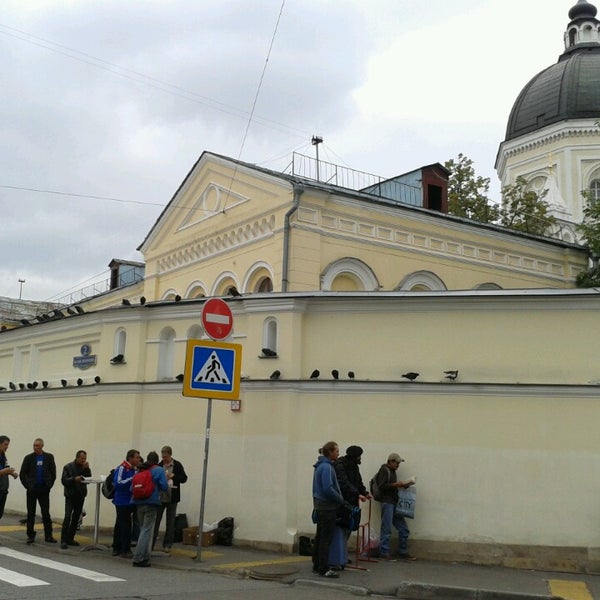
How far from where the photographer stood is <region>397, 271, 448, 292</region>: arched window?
907 inches

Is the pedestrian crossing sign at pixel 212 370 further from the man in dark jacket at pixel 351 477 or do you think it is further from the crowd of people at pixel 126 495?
the man in dark jacket at pixel 351 477

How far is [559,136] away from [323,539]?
37.4m

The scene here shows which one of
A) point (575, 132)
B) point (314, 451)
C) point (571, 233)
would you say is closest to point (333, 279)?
point (314, 451)

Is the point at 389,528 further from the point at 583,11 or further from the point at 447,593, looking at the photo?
the point at 583,11

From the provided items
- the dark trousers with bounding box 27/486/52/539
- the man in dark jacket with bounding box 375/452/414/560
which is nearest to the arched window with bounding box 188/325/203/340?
the dark trousers with bounding box 27/486/52/539

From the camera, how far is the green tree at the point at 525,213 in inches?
1393

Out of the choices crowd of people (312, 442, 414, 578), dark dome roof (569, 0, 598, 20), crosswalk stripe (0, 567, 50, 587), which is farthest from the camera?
dark dome roof (569, 0, 598, 20)

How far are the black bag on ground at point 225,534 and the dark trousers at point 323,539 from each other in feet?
8.19

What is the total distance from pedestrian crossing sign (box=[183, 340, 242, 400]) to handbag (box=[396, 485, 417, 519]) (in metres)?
2.84

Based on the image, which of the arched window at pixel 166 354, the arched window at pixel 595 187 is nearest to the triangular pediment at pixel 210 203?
the arched window at pixel 166 354

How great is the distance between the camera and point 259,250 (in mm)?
22328

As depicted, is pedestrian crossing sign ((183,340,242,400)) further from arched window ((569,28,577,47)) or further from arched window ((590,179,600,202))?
arched window ((569,28,577,47))

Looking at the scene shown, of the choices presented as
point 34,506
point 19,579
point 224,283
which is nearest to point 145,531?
point 19,579

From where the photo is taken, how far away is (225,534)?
1266 cm
